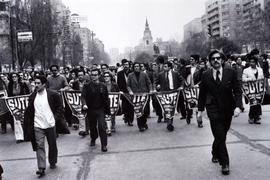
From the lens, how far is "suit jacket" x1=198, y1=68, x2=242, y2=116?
21.8 feet

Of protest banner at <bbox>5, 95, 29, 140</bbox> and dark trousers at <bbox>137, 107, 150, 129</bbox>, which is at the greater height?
protest banner at <bbox>5, 95, 29, 140</bbox>

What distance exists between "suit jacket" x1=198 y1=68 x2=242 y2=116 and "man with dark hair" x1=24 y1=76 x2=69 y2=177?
265 cm

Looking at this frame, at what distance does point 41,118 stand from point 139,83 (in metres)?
4.74

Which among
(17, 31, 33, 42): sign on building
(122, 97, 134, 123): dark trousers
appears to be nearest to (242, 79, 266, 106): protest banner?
(122, 97, 134, 123): dark trousers

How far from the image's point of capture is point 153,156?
816 centimetres

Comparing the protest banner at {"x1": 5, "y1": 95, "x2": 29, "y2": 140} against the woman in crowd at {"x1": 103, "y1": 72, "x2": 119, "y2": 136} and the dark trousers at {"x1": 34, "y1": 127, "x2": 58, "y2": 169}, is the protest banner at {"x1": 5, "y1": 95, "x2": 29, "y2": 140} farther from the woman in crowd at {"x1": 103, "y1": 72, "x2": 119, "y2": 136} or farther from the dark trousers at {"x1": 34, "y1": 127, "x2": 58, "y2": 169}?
the dark trousers at {"x1": 34, "y1": 127, "x2": 58, "y2": 169}

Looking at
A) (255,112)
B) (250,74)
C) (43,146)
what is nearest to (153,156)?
(43,146)

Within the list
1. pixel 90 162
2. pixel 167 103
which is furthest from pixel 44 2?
pixel 90 162

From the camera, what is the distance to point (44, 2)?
46438 millimetres

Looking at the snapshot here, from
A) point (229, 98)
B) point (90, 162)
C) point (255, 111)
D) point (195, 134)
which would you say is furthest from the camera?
point (255, 111)

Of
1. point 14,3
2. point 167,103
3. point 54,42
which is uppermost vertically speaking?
point 14,3

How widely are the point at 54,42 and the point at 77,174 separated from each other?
42.6 m

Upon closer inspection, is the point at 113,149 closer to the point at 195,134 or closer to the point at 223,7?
the point at 195,134

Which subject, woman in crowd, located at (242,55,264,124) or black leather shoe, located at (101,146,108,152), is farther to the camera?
woman in crowd, located at (242,55,264,124)
